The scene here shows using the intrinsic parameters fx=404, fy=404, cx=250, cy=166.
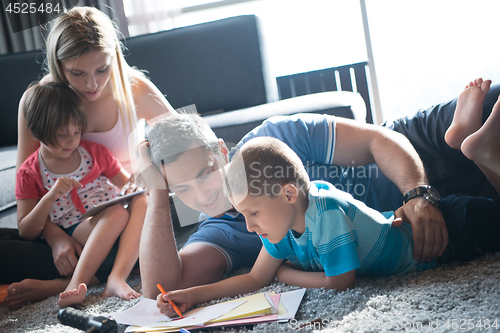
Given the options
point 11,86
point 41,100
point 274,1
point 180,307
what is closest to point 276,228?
point 180,307

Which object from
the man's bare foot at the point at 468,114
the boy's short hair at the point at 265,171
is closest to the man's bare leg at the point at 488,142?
the man's bare foot at the point at 468,114

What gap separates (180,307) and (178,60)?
1654 mm

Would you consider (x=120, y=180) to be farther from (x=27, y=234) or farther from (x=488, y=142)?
(x=488, y=142)

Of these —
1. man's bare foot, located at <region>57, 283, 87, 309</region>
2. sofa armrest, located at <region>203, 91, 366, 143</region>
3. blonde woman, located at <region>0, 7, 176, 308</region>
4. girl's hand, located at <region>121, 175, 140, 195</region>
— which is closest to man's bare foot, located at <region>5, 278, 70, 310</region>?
blonde woman, located at <region>0, 7, 176, 308</region>

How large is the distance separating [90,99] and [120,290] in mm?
656

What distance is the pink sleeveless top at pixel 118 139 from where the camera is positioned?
147cm

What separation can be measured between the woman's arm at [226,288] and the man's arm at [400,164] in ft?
0.99

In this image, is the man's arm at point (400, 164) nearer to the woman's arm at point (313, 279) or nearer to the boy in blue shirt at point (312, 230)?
the boy in blue shirt at point (312, 230)

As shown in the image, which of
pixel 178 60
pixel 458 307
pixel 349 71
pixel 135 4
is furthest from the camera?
pixel 135 4

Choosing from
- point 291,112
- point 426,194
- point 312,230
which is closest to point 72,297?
point 312,230

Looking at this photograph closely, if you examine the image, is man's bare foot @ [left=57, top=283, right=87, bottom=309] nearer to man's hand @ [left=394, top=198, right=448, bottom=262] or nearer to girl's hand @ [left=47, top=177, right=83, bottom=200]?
girl's hand @ [left=47, top=177, right=83, bottom=200]

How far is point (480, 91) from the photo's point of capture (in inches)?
38.5

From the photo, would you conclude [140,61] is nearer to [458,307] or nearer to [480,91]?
[480,91]

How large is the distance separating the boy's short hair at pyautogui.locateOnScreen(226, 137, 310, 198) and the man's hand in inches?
9.6
